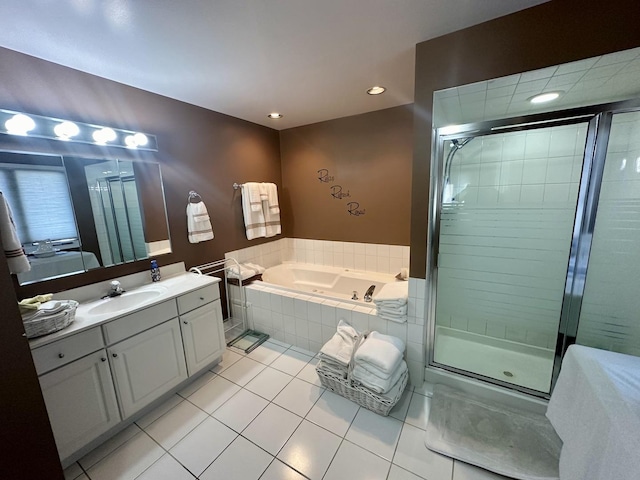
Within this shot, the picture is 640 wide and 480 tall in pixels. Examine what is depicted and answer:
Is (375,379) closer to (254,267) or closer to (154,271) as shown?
(254,267)

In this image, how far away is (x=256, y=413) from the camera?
1.71 m

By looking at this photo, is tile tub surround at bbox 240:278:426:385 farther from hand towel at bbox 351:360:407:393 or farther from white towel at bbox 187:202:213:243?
white towel at bbox 187:202:213:243

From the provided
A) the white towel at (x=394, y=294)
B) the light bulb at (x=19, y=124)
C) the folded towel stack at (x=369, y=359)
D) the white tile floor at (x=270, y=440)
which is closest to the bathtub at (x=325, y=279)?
the white towel at (x=394, y=294)

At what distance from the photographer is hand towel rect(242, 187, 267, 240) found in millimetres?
2908

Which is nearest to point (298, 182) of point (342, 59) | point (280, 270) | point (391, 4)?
point (280, 270)

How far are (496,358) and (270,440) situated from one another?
6.49 feet

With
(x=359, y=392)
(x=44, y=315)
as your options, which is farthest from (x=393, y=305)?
(x=44, y=315)

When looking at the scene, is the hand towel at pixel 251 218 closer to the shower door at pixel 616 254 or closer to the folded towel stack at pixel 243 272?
the folded towel stack at pixel 243 272

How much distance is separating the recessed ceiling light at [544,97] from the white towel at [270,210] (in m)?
2.64

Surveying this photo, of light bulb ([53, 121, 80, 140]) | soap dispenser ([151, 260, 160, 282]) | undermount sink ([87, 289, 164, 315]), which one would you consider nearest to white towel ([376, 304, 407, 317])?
undermount sink ([87, 289, 164, 315])

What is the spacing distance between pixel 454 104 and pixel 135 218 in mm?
2707

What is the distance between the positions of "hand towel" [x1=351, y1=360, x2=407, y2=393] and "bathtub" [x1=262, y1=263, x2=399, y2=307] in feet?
3.79

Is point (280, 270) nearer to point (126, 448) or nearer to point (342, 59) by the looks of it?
point (126, 448)

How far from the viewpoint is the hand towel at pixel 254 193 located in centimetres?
290
